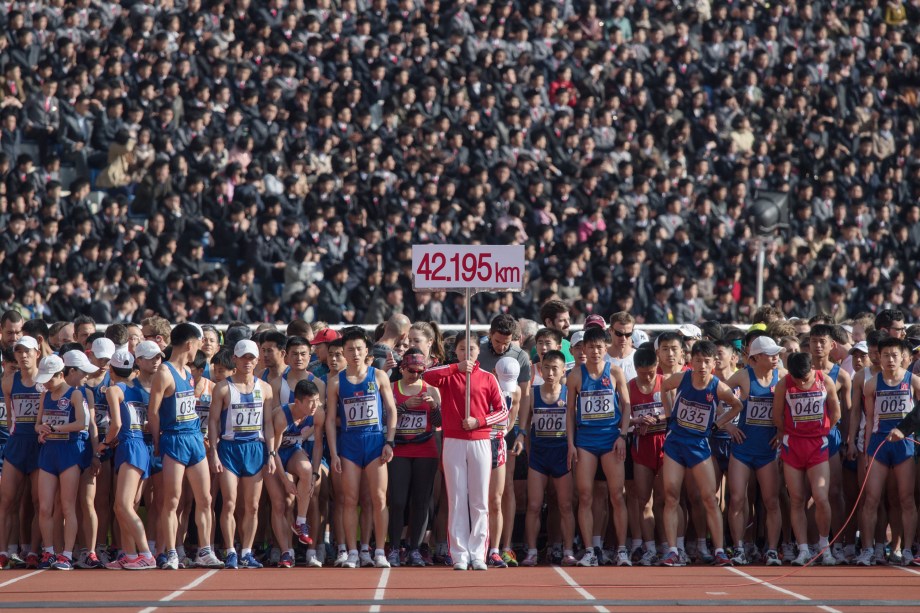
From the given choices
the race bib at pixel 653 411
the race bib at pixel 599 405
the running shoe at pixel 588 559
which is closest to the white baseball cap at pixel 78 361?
the race bib at pixel 599 405

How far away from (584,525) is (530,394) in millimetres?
1148

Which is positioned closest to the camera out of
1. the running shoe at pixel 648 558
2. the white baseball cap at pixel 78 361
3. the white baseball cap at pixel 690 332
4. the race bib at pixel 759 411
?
the white baseball cap at pixel 78 361

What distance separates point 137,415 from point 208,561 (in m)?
1.27

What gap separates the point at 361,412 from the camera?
466 inches

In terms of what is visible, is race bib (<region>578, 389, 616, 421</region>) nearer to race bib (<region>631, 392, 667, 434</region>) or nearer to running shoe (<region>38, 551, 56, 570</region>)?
race bib (<region>631, 392, 667, 434</region>)

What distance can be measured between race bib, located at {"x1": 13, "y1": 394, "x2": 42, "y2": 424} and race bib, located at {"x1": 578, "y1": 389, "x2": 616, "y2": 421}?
173 inches

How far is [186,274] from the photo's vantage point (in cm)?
1825

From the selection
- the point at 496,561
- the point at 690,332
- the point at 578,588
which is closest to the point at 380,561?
the point at 496,561

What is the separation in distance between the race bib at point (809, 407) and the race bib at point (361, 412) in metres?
3.37

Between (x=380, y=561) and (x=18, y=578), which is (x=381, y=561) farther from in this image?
(x=18, y=578)

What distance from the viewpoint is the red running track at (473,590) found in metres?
9.34

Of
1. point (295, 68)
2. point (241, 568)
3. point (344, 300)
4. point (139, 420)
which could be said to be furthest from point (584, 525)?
point (295, 68)

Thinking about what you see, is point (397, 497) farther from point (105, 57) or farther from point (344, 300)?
point (105, 57)

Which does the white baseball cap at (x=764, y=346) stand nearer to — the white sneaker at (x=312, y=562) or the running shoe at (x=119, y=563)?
the white sneaker at (x=312, y=562)
